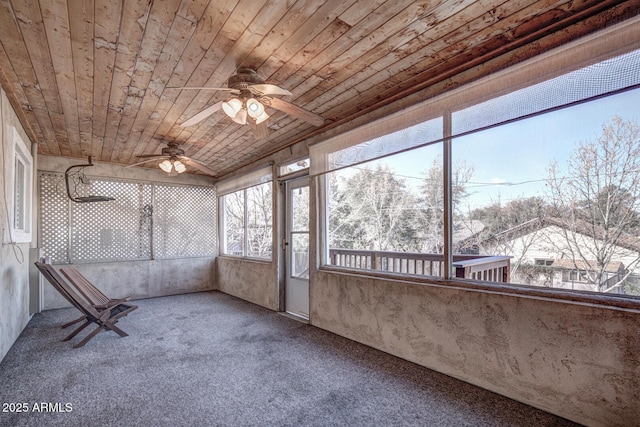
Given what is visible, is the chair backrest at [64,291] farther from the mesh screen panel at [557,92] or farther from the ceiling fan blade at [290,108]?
the mesh screen panel at [557,92]

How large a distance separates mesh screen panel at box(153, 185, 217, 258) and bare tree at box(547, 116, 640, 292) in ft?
18.3

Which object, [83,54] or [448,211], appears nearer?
[83,54]

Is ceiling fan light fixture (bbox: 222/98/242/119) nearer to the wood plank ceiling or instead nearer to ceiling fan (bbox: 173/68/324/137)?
ceiling fan (bbox: 173/68/324/137)

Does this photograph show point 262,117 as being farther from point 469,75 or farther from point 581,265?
point 581,265

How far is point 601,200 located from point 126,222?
6.11 meters

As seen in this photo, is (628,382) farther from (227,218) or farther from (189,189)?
(189,189)

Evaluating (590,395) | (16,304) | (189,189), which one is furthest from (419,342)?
(189,189)

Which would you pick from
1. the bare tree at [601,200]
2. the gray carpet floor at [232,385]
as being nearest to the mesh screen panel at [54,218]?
the gray carpet floor at [232,385]

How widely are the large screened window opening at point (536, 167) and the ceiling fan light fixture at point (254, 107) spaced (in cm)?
115

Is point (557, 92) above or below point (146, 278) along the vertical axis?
above

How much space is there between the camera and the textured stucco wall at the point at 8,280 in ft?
8.75

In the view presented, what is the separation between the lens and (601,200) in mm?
1821

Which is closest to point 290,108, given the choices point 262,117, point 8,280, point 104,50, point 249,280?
point 262,117

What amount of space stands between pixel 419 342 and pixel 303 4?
253cm
